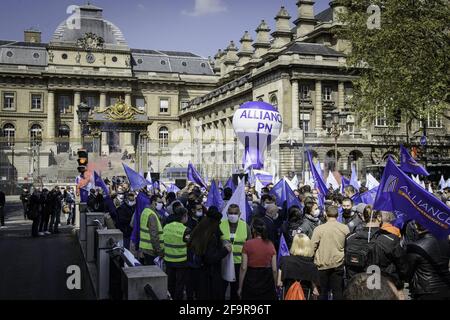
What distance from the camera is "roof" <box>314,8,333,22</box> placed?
57.6 m

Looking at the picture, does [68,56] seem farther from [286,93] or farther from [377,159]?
[377,159]

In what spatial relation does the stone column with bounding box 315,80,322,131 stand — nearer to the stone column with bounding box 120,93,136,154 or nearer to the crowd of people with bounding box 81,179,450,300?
the stone column with bounding box 120,93,136,154

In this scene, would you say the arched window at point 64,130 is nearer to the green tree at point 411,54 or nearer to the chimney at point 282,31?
the chimney at point 282,31

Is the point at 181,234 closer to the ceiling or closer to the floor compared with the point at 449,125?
closer to the floor

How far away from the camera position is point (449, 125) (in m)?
51.9

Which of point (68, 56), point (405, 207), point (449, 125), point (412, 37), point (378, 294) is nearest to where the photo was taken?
point (378, 294)

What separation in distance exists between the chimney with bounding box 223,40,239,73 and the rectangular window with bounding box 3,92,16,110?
30.9m

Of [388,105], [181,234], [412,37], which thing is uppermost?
[412,37]

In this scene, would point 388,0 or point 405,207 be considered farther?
point 388,0

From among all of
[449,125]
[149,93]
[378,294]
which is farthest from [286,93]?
[378,294]

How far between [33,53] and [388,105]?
210 feet

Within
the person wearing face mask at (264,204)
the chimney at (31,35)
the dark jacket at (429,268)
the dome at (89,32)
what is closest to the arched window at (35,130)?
the dome at (89,32)

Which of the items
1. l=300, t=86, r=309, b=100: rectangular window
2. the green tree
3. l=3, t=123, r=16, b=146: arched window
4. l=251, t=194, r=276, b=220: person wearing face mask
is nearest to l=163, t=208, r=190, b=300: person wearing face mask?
l=251, t=194, r=276, b=220: person wearing face mask

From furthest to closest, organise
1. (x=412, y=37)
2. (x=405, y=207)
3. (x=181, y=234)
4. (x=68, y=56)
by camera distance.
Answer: (x=68, y=56)
(x=412, y=37)
(x=181, y=234)
(x=405, y=207)
